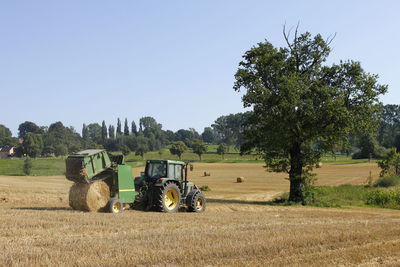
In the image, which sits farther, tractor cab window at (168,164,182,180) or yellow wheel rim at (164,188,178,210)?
tractor cab window at (168,164,182,180)

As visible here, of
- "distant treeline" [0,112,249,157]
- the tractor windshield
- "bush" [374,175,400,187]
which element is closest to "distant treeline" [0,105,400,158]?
"distant treeline" [0,112,249,157]

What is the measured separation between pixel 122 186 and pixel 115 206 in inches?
31.9

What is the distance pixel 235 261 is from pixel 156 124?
16487 centimetres

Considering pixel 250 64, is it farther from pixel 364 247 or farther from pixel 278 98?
pixel 364 247

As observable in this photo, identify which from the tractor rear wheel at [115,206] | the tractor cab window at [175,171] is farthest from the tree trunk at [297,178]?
the tractor rear wheel at [115,206]

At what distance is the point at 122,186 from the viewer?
15.7m

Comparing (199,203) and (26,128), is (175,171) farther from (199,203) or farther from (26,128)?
(26,128)

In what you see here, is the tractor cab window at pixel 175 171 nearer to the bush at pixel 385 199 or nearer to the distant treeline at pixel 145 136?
the bush at pixel 385 199

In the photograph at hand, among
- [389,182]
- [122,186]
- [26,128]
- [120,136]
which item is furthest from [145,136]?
[122,186]

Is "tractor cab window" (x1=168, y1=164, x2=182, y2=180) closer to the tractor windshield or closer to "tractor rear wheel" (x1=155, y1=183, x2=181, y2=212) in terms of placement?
the tractor windshield

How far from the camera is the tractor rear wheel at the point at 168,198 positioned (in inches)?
647

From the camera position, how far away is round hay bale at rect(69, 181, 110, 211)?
587 inches

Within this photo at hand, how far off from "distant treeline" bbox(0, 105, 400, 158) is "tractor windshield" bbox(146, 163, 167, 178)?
66975mm

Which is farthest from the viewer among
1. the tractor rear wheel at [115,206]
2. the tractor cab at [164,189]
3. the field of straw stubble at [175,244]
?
the tractor cab at [164,189]
